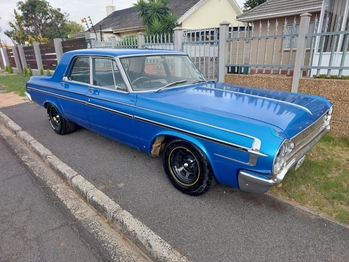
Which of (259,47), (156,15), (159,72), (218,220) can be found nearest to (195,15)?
(156,15)

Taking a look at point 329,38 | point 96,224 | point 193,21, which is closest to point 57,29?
point 193,21

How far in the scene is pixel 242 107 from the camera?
264 centimetres

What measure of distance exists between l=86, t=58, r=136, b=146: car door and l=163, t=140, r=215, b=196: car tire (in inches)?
25.7

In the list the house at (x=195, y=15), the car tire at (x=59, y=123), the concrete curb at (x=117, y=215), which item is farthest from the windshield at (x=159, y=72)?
the house at (x=195, y=15)

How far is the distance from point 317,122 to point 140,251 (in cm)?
238

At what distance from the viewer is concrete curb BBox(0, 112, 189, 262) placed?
207cm

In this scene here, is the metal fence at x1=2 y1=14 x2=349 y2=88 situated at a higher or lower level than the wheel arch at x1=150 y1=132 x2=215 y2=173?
higher

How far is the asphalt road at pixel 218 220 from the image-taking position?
2.09 meters

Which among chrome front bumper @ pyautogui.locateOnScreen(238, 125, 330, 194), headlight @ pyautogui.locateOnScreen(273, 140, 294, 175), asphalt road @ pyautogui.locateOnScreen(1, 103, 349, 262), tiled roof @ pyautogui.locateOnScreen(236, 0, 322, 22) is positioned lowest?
asphalt road @ pyautogui.locateOnScreen(1, 103, 349, 262)

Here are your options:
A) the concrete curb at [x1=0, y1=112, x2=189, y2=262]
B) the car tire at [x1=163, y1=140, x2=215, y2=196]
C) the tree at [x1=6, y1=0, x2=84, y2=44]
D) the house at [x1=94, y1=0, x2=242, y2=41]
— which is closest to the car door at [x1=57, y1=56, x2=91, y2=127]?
the concrete curb at [x1=0, y1=112, x2=189, y2=262]

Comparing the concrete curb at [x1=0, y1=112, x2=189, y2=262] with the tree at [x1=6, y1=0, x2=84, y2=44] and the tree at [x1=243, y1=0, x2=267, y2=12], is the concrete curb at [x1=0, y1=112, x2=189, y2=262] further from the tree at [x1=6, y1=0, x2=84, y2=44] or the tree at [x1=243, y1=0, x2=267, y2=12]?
the tree at [x1=6, y1=0, x2=84, y2=44]

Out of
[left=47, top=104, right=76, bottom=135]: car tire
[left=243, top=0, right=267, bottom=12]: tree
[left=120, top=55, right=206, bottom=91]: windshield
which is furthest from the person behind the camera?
[left=243, top=0, right=267, bottom=12]: tree

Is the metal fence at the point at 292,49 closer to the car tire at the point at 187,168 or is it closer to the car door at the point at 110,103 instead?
the car door at the point at 110,103

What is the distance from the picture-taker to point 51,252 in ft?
7.15
